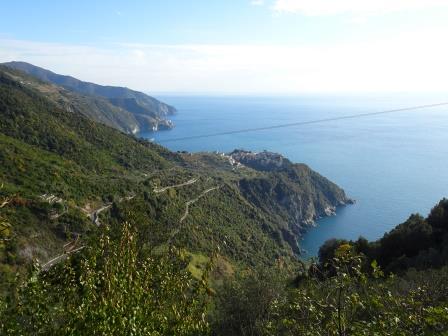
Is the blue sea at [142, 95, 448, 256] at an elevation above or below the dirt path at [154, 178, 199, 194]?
below

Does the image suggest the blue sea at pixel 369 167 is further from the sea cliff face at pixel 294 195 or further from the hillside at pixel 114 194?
the hillside at pixel 114 194

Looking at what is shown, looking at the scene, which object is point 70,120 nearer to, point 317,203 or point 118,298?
point 317,203

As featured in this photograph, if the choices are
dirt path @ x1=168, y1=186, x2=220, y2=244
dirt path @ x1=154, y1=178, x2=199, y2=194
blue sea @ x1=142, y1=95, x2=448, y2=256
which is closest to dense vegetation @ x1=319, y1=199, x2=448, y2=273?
dirt path @ x1=168, y1=186, x2=220, y2=244

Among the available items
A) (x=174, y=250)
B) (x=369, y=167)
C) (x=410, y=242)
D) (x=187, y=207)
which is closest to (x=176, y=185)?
(x=187, y=207)

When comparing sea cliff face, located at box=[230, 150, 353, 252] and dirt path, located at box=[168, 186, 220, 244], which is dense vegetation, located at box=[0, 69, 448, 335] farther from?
dirt path, located at box=[168, 186, 220, 244]

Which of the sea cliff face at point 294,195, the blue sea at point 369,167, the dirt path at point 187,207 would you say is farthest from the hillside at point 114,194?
the blue sea at point 369,167

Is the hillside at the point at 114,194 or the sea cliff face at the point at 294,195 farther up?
the hillside at the point at 114,194
